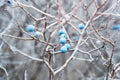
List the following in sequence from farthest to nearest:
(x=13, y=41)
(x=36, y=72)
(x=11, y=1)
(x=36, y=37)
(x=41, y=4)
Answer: (x=36, y=72)
(x=13, y=41)
(x=41, y=4)
(x=11, y=1)
(x=36, y=37)

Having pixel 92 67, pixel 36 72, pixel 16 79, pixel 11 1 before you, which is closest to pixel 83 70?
pixel 92 67

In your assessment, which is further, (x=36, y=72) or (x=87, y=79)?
(x=36, y=72)

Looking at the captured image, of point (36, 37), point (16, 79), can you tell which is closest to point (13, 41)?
point (16, 79)

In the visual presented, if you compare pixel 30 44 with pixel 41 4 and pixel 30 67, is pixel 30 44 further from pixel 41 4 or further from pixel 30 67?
pixel 41 4

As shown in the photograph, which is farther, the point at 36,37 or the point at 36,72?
the point at 36,72

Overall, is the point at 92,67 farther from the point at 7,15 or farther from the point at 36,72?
the point at 7,15

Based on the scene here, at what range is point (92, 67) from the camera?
450cm

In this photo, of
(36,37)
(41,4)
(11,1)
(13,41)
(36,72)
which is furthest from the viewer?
(36,72)

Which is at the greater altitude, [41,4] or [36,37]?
[41,4]

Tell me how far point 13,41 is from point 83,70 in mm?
1192

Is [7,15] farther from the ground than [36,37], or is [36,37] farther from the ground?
[7,15]

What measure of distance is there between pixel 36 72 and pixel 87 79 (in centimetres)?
81

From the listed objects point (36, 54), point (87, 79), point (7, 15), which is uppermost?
point (7, 15)

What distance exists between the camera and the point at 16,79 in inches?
176
